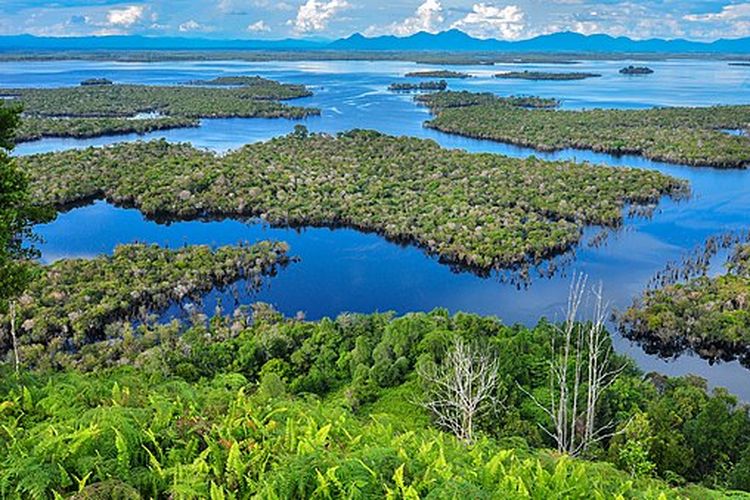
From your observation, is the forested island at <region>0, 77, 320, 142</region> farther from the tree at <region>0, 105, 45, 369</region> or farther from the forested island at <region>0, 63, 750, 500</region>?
the tree at <region>0, 105, 45, 369</region>

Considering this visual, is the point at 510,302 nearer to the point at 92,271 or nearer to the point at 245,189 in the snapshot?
the point at 92,271

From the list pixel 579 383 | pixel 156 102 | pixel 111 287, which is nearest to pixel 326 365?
pixel 579 383

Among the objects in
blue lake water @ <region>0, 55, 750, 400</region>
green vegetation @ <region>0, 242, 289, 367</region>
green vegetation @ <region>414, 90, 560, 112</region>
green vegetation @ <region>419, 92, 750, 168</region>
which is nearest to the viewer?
green vegetation @ <region>0, 242, 289, 367</region>

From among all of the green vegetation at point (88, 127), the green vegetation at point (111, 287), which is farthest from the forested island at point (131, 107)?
the green vegetation at point (111, 287)

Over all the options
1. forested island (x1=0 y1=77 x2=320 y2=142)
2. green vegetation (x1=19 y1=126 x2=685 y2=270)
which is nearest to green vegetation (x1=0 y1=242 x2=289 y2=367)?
green vegetation (x1=19 y1=126 x2=685 y2=270)

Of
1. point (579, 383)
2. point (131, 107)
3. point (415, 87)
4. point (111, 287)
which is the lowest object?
point (111, 287)

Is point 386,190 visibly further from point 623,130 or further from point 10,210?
point 623,130

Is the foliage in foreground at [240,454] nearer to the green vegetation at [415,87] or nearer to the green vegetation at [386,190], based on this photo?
the green vegetation at [386,190]
